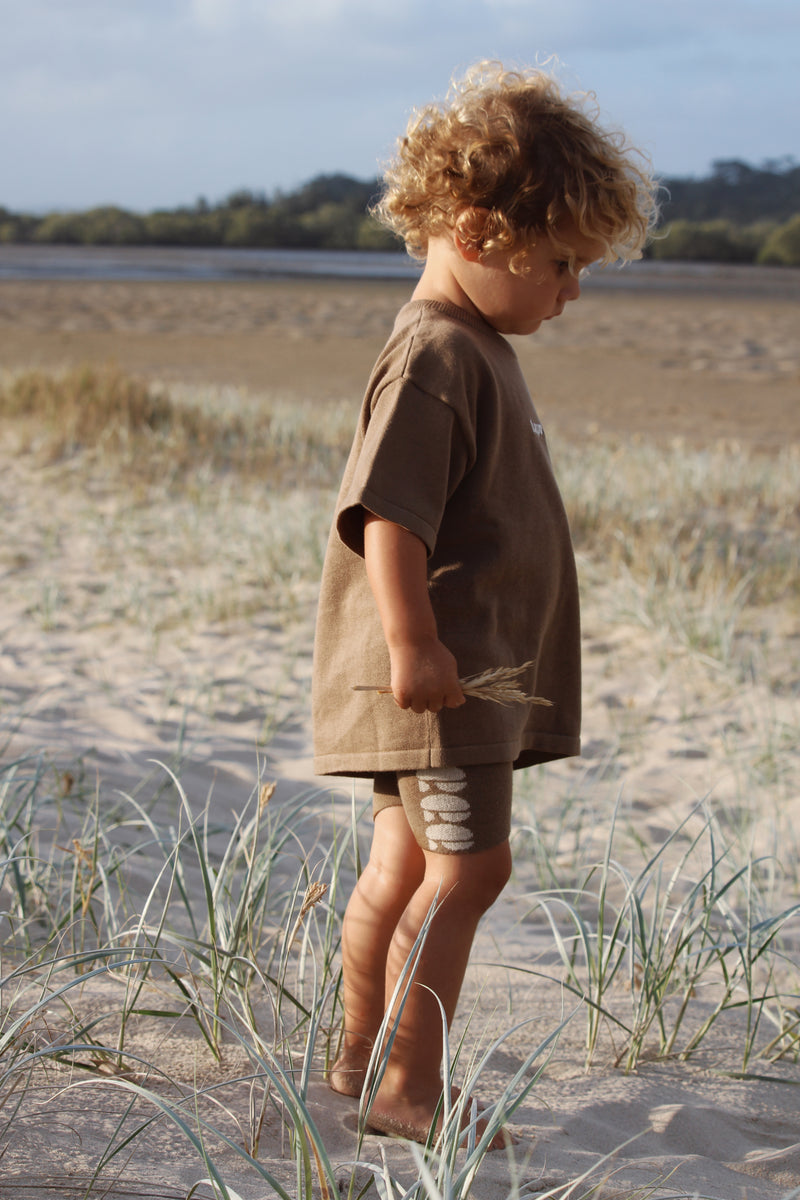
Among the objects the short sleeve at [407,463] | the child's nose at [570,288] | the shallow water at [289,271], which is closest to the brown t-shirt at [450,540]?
the short sleeve at [407,463]

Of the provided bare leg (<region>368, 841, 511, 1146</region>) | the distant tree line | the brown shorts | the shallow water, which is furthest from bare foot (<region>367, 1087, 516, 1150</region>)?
the distant tree line

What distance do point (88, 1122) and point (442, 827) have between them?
598 mm

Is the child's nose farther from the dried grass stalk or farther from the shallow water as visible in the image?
the shallow water

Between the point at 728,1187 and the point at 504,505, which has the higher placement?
the point at 504,505

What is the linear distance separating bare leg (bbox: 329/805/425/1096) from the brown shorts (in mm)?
114

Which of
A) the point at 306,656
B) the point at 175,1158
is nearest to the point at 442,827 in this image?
the point at 175,1158

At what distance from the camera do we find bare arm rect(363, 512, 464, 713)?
4.51 ft

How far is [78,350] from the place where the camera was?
41.8 feet

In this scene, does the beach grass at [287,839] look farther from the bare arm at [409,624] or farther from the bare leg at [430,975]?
the bare arm at [409,624]

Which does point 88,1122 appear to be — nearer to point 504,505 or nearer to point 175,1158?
point 175,1158

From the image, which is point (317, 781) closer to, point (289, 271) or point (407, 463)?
point (407, 463)

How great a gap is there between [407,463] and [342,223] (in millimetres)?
50148

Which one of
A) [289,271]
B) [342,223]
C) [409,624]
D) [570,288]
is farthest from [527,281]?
[342,223]

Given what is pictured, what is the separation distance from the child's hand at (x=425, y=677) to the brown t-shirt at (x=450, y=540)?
3.2 inches
